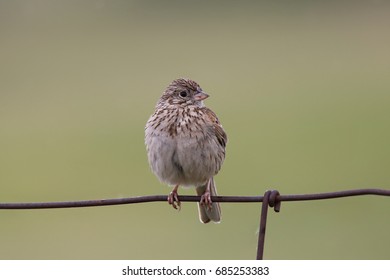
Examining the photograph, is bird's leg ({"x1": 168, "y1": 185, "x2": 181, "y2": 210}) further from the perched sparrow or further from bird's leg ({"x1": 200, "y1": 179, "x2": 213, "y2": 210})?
bird's leg ({"x1": 200, "y1": 179, "x2": 213, "y2": 210})

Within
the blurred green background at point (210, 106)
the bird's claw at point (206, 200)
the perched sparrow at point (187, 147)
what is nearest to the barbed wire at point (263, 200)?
the bird's claw at point (206, 200)

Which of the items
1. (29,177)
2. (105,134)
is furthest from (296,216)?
(105,134)

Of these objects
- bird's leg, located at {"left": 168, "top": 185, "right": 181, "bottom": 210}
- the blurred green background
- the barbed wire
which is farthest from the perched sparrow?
the barbed wire

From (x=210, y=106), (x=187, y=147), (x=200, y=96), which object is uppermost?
(x=210, y=106)

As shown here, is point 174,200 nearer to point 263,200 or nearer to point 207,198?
point 207,198

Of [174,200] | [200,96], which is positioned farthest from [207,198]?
[200,96]
